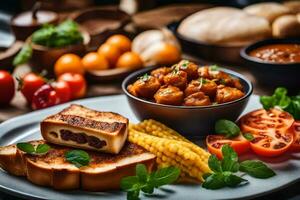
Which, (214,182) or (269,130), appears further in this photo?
(269,130)

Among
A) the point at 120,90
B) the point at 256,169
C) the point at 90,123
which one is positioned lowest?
the point at 120,90

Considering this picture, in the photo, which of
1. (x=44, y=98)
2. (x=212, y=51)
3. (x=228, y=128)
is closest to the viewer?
(x=228, y=128)

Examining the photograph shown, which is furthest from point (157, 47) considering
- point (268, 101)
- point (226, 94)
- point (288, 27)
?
point (226, 94)

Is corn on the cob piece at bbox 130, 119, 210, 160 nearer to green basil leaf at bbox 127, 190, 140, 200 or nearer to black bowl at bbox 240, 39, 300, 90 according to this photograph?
green basil leaf at bbox 127, 190, 140, 200

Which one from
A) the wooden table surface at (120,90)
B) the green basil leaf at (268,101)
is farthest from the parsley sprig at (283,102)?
the wooden table surface at (120,90)

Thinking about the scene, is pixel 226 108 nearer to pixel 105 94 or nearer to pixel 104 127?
pixel 104 127

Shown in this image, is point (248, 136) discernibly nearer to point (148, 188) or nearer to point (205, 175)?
point (205, 175)

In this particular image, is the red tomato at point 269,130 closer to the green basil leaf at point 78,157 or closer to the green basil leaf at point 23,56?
the green basil leaf at point 78,157
